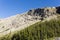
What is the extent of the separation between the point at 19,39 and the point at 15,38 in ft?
25.8

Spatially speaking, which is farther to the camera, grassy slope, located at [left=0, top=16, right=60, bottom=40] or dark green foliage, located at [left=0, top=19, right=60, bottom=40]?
dark green foliage, located at [left=0, top=19, right=60, bottom=40]

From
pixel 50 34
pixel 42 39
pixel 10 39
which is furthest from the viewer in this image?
pixel 10 39

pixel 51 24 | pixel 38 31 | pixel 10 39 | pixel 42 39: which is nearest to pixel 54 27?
pixel 51 24

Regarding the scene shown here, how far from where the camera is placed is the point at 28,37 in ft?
420

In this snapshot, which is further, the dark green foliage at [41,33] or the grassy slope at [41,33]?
the dark green foliage at [41,33]

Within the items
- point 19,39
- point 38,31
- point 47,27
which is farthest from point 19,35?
point 47,27

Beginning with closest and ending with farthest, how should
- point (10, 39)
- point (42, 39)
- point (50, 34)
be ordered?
1. point (42, 39)
2. point (50, 34)
3. point (10, 39)

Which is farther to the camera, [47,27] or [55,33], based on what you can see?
[47,27]

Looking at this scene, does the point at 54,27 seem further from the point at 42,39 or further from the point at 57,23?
the point at 42,39

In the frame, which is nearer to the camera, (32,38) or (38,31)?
(32,38)

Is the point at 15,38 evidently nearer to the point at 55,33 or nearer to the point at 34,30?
the point at 34,30

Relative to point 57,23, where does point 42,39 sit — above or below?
below

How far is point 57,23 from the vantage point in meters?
150

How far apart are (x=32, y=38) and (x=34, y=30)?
1803 cm
